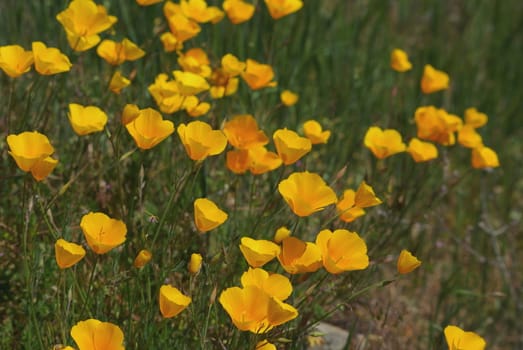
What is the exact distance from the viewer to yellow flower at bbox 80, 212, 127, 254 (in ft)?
5.05

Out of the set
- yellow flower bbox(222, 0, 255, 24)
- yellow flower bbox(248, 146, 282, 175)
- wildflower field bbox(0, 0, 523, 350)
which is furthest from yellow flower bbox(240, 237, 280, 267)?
yellow flower bbox(222, 0, 255, 24)

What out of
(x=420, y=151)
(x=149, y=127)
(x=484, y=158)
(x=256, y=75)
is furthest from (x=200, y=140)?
(x=484, y=158)

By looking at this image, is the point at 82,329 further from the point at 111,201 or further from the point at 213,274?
the point at 111,201

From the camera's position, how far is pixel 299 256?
1.66 meters

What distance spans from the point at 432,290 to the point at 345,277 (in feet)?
2.84

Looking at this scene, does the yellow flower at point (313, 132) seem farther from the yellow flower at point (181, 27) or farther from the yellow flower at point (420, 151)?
the yellow flower at point (181, 27)

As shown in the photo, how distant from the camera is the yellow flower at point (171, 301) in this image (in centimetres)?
149

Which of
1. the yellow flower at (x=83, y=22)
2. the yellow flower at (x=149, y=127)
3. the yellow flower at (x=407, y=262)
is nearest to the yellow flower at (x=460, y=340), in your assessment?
the yellow flower at (x=407, y=262)

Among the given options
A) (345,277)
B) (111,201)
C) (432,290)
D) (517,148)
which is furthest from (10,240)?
(517,148)

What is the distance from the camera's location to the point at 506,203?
3.41 meters

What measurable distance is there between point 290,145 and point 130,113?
0.37 meters

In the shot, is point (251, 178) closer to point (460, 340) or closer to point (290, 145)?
point (290, 145)

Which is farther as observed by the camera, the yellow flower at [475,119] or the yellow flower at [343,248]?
the yellow flower at [475,119]

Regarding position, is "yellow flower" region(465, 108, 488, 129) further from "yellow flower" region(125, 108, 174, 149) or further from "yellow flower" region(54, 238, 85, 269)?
"yellow flower" region(54, 238, 85, 269)
